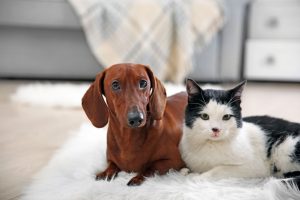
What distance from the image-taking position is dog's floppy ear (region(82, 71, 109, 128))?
0.96 m

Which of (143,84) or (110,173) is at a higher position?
(143,84)

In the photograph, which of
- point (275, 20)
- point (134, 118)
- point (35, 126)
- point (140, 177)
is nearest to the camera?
point (134, 118)

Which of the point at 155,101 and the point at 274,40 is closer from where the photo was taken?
the point at 155,101

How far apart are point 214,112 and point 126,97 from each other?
220 millimetres

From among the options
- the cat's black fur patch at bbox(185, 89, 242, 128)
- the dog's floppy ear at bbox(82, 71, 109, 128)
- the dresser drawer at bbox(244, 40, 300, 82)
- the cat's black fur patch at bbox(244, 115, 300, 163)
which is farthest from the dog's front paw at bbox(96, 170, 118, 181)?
the dresser drawer at bbox(244, 40, 300, 82)

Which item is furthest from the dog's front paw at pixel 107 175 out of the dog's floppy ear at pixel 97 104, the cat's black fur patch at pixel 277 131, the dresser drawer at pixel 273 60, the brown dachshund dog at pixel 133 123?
the dresser drawer at pixel 273 60

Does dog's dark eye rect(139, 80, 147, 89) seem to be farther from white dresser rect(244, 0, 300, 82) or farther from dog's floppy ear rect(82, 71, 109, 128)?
white dresser rect(244, 0, 300, 82)

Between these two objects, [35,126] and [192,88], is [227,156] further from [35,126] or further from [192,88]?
[35,126]

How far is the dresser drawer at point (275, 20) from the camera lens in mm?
2840

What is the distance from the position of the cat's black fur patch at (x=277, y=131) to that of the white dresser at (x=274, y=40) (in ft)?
6.32

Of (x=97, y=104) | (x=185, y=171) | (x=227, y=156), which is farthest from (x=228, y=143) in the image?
(x=97, y=104)

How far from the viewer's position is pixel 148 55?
2488 millimetres

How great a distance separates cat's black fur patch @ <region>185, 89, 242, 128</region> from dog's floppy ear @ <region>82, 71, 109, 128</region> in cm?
Result: 21

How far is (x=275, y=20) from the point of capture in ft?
9.44
